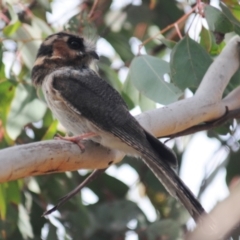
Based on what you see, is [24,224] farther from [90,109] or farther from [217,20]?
[217,20]

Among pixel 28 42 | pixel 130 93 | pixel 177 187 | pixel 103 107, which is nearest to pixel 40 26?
pixel 28 42

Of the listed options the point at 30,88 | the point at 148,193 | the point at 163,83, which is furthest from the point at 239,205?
the point at 148,193

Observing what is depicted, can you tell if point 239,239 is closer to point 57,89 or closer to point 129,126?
point 129,126

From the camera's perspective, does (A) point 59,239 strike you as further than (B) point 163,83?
Yes

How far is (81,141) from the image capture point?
2.58 m

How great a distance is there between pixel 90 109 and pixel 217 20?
72cm

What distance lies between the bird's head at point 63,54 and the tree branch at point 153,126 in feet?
2.00

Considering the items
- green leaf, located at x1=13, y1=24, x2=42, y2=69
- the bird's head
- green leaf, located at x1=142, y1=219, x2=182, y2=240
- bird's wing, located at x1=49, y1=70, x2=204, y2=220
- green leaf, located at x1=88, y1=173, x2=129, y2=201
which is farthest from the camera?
green leaf, located at x1=88, y1=173, x2=129, y2=201

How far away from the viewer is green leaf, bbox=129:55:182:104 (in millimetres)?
3100

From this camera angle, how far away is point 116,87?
12.4 feet

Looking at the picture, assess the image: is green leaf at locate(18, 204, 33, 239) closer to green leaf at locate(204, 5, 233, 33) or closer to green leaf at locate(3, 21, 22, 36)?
green leaf at locate(3, 21, 22, 36)

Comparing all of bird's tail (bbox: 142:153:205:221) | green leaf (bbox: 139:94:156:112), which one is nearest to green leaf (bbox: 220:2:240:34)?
green leaf (bbox: 139:94:156:112)

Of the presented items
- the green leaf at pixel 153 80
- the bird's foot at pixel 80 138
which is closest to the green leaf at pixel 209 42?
the green leaf at pixel 153 80

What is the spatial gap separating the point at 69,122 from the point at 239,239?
1511 millimetres
